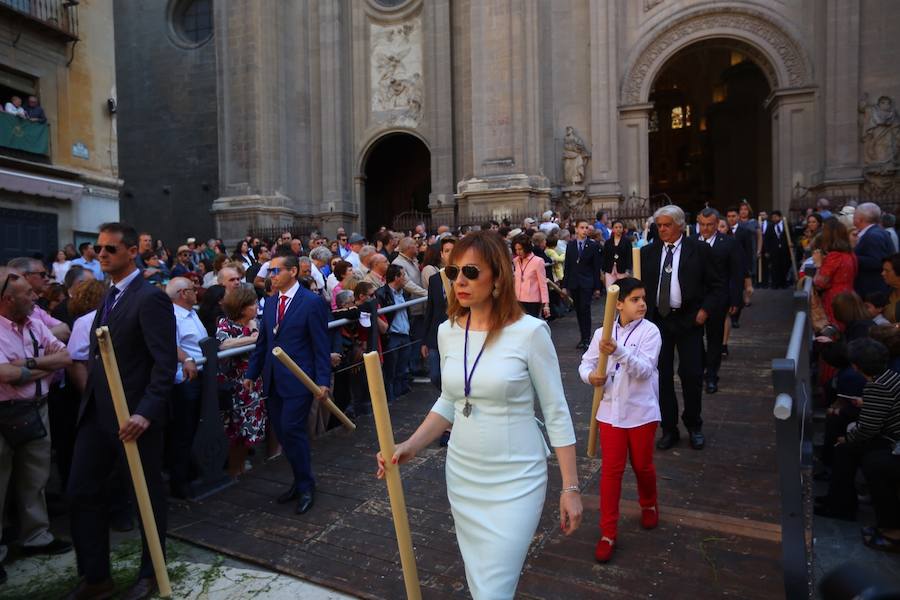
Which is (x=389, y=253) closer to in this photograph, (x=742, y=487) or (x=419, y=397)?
(x=419, y=397)

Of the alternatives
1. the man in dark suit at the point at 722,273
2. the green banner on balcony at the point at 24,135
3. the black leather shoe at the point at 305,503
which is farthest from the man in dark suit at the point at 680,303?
the green banner on balcony at the point at 24,135

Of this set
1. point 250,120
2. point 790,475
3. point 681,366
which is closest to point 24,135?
point 250,120

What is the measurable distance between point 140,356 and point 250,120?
2108cm

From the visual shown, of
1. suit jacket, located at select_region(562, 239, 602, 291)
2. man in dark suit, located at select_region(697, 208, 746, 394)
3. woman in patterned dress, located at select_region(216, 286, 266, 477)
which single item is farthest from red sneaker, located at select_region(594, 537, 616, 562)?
suit jacket, located at select_region(562, 239, 602, 291)

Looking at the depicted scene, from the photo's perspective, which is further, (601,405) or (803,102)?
(803,102)

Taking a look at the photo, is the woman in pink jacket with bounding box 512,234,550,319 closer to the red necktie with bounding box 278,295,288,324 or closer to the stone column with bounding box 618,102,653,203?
the red necktie with bounding box 278,295,288,324

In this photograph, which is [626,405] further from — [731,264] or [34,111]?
[34,111]

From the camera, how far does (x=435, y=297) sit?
7289 mm

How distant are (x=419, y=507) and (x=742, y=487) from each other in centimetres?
265

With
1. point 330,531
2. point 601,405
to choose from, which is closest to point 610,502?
point 601,405

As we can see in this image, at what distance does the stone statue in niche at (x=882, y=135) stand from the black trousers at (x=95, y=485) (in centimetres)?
2188

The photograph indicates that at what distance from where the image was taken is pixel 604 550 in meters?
4.31

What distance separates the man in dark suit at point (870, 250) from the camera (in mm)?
7863

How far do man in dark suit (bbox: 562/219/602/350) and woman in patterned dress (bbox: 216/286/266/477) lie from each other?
5.77 m
